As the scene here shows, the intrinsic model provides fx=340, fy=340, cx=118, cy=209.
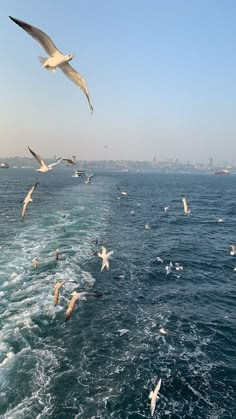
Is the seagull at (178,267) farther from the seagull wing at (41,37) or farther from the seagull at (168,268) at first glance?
the seagull wing at (41,37)

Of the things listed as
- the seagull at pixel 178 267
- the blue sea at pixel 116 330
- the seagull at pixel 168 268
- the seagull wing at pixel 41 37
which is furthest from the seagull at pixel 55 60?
the seagull at pixel 178 267

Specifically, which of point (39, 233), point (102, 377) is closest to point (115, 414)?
point (102, 377)

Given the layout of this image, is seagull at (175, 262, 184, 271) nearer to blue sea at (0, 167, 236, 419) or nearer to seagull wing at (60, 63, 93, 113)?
blue sea at (0, 167, 236, 419)

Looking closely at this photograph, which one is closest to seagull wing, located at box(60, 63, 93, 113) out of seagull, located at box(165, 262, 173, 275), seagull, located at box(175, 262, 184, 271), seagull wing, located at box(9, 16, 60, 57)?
seagull wing, located at box(9, 16, 60, 57)

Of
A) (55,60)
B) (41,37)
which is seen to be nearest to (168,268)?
(55,60)

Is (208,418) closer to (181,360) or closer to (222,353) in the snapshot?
(181,360)

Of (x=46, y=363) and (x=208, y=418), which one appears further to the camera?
(x=46, y=363)
